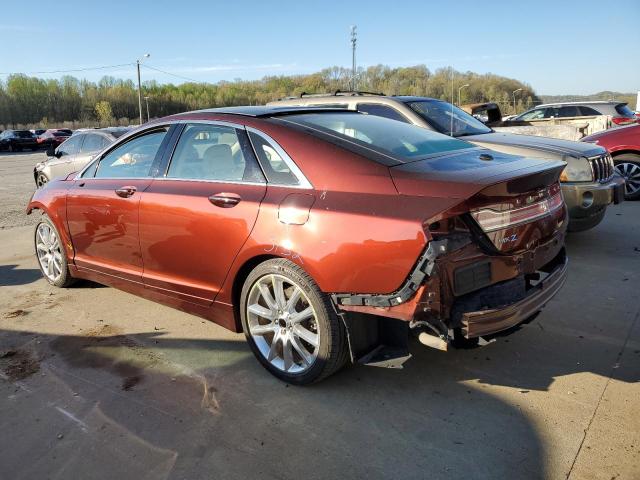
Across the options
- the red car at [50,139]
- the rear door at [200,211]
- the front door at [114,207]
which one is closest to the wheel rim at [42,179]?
the front door at [114,207]

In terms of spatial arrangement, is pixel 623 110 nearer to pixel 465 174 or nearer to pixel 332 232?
pixel 465 174

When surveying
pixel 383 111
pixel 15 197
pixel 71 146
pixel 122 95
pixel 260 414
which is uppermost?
pixel 122 95

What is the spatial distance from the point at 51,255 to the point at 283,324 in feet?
10.2

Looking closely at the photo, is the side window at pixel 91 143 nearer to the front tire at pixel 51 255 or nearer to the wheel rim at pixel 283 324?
the front tire at pixel 51 255

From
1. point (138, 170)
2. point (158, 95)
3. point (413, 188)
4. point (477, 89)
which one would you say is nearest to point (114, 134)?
point (138, 170)

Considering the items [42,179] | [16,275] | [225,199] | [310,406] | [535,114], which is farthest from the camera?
[535,114]

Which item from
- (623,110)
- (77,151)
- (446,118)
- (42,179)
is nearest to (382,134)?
(446,118)

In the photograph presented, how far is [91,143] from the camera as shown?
35.1ft

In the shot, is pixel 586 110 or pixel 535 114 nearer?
pixel 586 110

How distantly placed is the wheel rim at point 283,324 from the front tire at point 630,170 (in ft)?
25.1

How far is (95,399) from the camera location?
3029 millimetres

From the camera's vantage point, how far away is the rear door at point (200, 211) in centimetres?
319

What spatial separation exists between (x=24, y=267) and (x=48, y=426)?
3700mm

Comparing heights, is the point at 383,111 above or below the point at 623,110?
below
